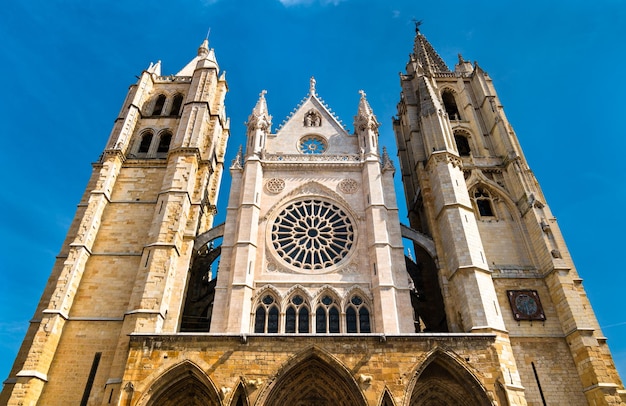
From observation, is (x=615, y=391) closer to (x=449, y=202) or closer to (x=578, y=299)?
(x=578, y=299)

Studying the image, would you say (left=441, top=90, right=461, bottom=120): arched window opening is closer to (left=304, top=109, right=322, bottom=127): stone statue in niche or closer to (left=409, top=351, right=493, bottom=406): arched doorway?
(left=304, top=109, right=322, bottom=127): stone statue in niche

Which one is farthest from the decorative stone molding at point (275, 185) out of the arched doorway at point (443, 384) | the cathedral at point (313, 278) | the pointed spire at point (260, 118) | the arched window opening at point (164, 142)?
the arched doorway at point (443, 384)

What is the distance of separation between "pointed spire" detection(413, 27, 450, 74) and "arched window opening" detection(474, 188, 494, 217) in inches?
357

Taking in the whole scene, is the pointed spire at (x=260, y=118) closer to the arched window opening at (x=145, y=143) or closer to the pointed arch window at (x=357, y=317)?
the arched window opening at (x=145, y=143)

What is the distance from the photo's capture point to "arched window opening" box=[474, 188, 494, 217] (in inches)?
728

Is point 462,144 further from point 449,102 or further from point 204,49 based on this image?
point 204,49

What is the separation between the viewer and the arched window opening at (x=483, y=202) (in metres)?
18.5

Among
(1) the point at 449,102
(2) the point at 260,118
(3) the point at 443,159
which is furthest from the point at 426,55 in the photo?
(2) the point at 260,118

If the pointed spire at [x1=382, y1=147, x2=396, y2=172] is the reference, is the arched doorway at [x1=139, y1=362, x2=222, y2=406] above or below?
below

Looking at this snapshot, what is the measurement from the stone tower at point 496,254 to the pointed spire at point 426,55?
2853mm

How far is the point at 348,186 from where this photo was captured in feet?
60.6

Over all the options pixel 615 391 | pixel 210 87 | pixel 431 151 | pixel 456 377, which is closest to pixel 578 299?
pixel 615 391

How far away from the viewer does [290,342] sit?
41.3 ft

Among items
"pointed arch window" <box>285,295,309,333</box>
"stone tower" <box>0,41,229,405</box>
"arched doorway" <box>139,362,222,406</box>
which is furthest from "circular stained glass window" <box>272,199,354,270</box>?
"arched doorway" <box>139,362,222,406</box>
